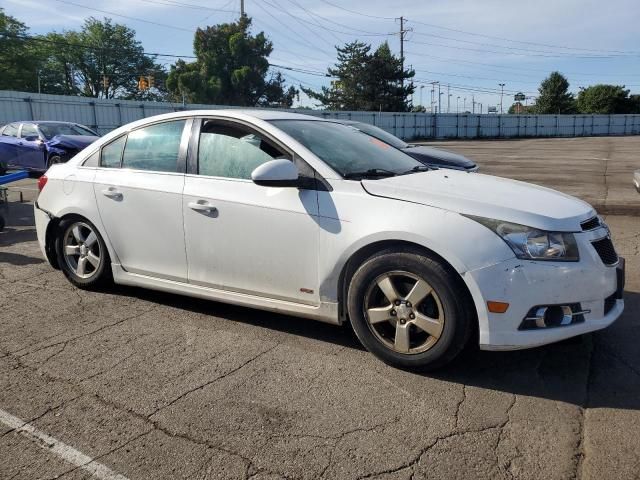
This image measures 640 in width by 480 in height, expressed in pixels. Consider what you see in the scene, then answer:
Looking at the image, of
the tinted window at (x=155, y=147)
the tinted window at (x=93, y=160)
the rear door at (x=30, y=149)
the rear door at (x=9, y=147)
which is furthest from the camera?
the rear door at (x=9, y=147)

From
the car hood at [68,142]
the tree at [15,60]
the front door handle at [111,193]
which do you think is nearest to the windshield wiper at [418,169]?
the front door handle at [111,193]


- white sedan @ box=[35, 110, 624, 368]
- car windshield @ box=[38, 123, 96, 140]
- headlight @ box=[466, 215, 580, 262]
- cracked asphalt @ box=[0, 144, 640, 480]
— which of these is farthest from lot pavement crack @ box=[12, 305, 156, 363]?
car windshield @ box=[38, 123, 96, 140]

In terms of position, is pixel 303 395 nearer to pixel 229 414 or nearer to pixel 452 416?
pixel 229 414

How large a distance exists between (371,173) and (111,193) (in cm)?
217

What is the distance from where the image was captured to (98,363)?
144 inches

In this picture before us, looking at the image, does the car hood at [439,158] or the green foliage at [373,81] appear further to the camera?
the green foliage at [373,81]

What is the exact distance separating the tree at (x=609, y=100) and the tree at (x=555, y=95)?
122 inches

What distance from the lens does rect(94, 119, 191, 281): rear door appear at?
14.2 ft

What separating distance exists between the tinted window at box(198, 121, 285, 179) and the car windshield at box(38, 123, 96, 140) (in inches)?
462

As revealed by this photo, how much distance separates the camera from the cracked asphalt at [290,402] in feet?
8.55

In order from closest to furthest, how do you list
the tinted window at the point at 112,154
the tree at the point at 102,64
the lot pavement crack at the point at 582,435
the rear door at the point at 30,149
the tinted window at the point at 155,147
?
1. the lot pavement crack at the point at 582,435
2. the tinted window at the point at 155,147
3. the tinted window at the point at 112,154
4. the rear door at the point at 30,149
5. the tree at the point at 102,64

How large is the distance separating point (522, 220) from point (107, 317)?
3.16 meters

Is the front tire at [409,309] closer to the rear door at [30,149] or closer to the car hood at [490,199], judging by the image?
the car hood at [490,199]

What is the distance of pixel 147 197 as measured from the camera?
4434mm
